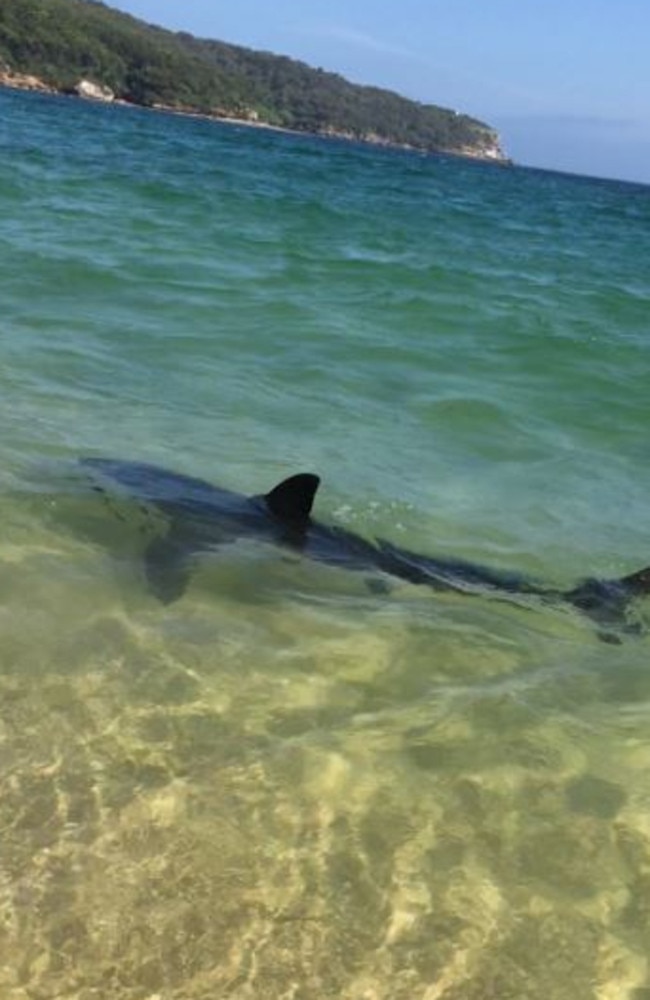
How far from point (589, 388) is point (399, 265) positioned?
7.32 metres

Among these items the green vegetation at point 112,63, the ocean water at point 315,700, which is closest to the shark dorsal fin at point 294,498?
the ocean water at point 315,700

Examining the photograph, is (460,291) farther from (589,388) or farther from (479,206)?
(479,206)

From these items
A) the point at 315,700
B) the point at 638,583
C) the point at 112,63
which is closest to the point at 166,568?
the point at 315,700

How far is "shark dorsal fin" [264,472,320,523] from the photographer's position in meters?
6.84

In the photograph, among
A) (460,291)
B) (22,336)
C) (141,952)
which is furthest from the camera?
→ (460,291)

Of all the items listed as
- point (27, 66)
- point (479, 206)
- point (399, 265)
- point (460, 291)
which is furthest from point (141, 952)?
point (27, 66)

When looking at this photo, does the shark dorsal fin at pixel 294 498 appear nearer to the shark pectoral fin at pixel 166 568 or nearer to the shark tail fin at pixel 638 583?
the shark pectoral fin at pixel 166 568

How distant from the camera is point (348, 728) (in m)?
5.02

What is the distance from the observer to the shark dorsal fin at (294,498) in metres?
6.84

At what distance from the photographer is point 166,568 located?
6.37 meters

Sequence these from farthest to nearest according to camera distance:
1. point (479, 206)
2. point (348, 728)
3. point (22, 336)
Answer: point (479, 206)
point (22, 336)
point (348, 728)

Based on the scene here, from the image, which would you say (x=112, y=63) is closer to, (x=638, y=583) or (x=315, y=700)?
(x=638, y=583)

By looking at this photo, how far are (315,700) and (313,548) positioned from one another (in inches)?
69.7

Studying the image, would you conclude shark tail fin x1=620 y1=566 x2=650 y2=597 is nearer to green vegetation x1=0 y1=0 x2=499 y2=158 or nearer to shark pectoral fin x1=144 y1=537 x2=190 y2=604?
shark pectoral fin x1=144 y1=537 x2=190 y2=604
